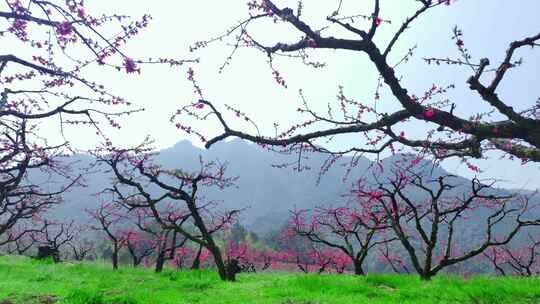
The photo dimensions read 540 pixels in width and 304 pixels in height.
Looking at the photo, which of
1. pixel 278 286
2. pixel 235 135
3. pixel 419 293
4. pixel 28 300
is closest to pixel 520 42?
pixel 235 135

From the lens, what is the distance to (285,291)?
9.69 m

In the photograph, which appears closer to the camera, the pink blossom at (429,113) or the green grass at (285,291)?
the pink blossom at (429,113)

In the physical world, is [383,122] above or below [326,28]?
below

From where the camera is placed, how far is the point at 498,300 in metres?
8.80

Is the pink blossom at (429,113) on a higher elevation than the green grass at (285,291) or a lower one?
higher

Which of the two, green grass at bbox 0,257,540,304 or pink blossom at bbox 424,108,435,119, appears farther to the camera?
green grass at bbox 0,257,540,304

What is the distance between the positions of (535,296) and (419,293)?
7.81 feet

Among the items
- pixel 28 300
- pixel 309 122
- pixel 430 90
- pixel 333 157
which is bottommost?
pixel 28 300

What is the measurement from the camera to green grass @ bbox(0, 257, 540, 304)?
8.91 m

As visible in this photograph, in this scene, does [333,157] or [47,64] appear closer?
[47,64]

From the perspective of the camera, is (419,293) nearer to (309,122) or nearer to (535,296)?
(535,296)

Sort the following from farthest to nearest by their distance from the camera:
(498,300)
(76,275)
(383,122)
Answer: (76,275) < (498,300) < (383,122)

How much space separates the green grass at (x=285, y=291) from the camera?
8906 millimetres

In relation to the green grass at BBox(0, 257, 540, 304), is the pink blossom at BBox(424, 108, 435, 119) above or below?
above
